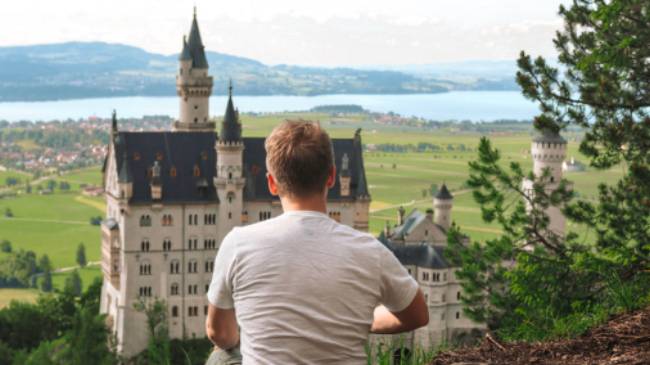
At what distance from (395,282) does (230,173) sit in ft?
186

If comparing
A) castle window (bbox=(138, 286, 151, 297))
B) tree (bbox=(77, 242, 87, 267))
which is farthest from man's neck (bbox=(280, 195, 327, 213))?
tree (bbox=(77, 242, 87, 267))

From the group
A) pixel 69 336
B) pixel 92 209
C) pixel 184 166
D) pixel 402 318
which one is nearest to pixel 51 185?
pixel 92 209

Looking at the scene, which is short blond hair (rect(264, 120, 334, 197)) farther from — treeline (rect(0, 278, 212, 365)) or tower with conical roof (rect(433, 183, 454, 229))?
tower with conical roof (rect(433, 183, 454, 229))

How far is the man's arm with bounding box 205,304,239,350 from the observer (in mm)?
6621

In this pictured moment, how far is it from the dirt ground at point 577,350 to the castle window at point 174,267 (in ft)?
181

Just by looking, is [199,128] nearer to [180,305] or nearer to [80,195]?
[180,305]

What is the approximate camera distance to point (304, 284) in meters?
6.30

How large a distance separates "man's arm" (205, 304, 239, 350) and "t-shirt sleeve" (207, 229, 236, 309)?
0.19 ft

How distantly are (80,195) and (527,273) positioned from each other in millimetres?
161025

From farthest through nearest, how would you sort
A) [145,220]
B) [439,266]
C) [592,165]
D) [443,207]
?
1. [443,207]
2. [145,220]
3. [439,266]
4. [592,165]

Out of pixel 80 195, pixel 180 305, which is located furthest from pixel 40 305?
pixel 80 195

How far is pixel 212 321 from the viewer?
670 centimetres

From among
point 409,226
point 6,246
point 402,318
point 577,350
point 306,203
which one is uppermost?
point 306,203

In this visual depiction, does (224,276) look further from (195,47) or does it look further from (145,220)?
(195,47)
